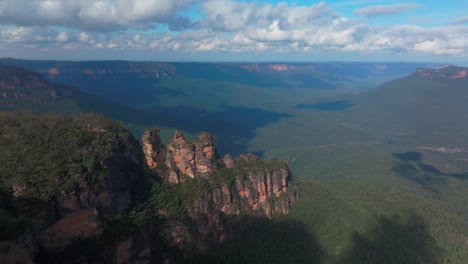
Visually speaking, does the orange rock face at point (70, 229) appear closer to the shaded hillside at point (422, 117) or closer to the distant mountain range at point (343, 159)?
the distant mountain range at point (343, 159)

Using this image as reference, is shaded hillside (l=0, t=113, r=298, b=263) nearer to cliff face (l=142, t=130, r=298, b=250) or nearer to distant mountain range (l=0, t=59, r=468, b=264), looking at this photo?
cliff face (l=142, t=130, r=298, b=250)

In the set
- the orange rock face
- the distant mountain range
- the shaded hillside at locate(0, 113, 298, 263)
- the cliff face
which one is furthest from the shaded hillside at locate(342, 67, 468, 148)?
the orange rock face

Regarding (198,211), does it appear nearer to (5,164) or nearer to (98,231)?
(98,231)

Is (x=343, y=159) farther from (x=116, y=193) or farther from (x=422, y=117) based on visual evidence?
(x=422, y=117)

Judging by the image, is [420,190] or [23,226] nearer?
[23,226]

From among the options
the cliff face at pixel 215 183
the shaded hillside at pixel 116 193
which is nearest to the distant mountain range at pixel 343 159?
the cliff face at pixel 215 183

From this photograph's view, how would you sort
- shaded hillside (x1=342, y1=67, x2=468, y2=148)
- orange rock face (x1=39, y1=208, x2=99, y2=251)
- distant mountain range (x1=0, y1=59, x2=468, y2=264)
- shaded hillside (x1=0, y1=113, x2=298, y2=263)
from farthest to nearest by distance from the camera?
1. shaded hillside (x1=342, y1=67, x2=468, y2=148)
2. distant mountain range (x1=0, y1=59, x2=468, y2=264)
3. shaded hillside (x1=0, y1=113, x2=298, y2=263)
4. orange rock face (x1=39, y1=208, x2=99, y2=251)

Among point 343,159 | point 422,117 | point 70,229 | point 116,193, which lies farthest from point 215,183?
point 422,117

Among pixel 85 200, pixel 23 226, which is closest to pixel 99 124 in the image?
pixel 85 200

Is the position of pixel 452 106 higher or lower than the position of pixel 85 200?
lower
